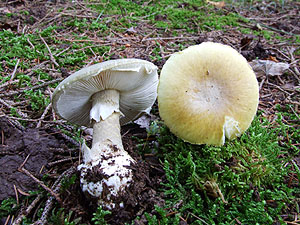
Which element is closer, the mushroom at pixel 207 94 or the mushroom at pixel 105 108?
the mushroom at pixel 105 108

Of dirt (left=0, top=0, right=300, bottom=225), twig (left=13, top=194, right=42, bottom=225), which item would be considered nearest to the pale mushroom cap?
dirt (left=0, top=0, right=300, bottom=225)

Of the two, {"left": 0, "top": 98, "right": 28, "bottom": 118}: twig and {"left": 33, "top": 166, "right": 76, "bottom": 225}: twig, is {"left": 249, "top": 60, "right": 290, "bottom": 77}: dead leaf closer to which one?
{"left": 33, "top": 166, "right": 76, "bottom": 225}: twig

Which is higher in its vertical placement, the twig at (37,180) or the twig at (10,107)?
the twig at (10,107)

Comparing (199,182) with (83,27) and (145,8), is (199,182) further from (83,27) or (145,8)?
(145,8)

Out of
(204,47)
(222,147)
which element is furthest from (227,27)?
(222,147)

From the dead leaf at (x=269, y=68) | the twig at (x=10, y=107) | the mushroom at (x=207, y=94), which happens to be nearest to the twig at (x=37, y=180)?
the twig at (x=10, y=107)

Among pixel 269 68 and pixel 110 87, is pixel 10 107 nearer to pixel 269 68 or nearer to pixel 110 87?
pixel 110 87

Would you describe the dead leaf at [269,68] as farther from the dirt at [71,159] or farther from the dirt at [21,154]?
the dirt at [21,154]
